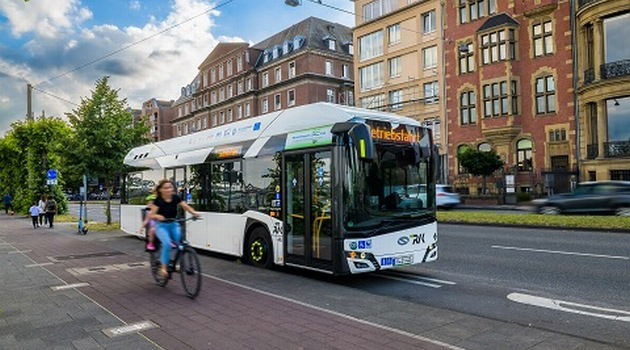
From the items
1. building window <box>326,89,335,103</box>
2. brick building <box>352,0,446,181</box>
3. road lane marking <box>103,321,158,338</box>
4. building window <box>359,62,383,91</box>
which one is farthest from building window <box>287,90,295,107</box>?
road lane marking <box>103,321,158,338</box>

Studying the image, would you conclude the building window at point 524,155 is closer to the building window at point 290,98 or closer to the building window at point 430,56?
the building window at point 430,56

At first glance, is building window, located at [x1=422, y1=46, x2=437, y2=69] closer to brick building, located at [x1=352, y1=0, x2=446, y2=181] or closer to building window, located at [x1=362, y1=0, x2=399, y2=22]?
brick building, located at [x1=352, y1=0, x2=446, y2=181]

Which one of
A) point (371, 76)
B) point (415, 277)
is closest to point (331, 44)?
point (371, 76)

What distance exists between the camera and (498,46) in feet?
118

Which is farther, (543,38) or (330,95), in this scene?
(330,95)

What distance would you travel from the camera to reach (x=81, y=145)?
2114 centimetres

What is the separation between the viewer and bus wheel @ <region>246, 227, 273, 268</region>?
9.56 meters

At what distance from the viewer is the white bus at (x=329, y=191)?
25.3ft

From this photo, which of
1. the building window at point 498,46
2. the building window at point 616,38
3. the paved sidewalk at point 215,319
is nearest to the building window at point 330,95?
the building window at point 498,46

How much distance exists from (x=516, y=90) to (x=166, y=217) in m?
33.2

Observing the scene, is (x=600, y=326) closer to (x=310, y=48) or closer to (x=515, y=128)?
(x=515, y=128)

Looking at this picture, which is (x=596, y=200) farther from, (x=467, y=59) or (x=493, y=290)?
(x=467, y=59)

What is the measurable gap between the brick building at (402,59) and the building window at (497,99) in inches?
181

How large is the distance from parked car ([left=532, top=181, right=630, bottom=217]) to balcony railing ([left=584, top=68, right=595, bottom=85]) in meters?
13.5
